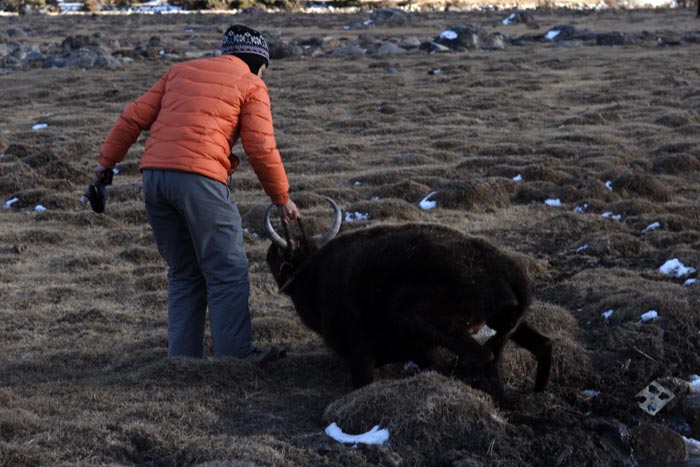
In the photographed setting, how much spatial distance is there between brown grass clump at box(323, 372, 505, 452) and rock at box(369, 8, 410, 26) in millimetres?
44383

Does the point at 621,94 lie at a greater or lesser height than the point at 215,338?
lesser

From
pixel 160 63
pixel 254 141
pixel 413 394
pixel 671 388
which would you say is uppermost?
pixel 254 141

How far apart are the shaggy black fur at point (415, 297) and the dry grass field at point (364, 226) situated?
0.26 metres

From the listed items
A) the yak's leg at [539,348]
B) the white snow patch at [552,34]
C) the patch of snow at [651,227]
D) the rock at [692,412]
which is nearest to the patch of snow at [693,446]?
the rock at [692,412]

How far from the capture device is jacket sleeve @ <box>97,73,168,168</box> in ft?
20.9

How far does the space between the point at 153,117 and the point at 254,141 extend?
2.59ft

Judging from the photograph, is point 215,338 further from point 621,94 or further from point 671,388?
point 621,94

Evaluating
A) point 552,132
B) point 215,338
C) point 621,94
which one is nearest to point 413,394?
point 215,338

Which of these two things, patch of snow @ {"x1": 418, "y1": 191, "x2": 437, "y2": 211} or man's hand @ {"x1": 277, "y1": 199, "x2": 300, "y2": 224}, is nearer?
man's hand @ {"x1": 277, "y1": 199, "x2": 300, "y2": 224}

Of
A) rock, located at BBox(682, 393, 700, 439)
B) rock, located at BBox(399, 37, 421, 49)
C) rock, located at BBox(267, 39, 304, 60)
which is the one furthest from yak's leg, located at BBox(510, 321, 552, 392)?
rock, located at BBox(399, 37, 421, 49)

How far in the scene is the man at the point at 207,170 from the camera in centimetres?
612

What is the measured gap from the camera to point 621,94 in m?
21.2

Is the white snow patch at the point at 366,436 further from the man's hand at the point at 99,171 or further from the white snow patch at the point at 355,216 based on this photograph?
the white snow patch at the point at 355,216

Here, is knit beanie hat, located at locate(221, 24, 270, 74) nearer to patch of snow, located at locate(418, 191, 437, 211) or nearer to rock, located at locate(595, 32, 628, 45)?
patch of snow, located at locate(418, 191, 437, 211)
